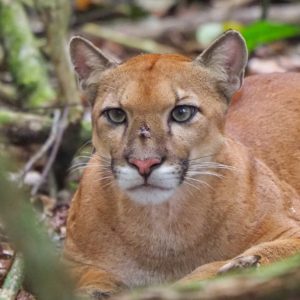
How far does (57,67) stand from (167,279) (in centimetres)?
342

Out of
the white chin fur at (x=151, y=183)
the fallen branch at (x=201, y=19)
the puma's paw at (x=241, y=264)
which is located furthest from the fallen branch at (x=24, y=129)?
the fallen branch at (x=201, y=19)

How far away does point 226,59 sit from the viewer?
568cm

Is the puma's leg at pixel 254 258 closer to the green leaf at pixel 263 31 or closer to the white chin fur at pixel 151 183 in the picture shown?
the white chin fur at pixel 151 183

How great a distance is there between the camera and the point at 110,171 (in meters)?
5.47

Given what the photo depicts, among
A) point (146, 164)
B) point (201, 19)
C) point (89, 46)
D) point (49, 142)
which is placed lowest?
point (201, 19)

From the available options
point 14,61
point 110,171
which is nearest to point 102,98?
point 110,171

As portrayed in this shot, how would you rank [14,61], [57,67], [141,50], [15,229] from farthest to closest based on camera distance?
[141,50], [14,61], [57,67], [15,229]

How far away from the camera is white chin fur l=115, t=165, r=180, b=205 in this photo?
499 centimetres

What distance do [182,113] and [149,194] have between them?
47cm

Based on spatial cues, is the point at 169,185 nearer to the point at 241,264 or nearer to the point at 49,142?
the point at 241,264

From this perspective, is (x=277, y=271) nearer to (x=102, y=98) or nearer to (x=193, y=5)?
(x=102, y=98)

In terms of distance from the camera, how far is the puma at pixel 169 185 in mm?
5156

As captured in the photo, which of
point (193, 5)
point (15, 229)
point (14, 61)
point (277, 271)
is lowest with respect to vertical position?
point (193, 5)

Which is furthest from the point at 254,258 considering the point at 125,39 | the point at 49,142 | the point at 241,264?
the point at 125,39
